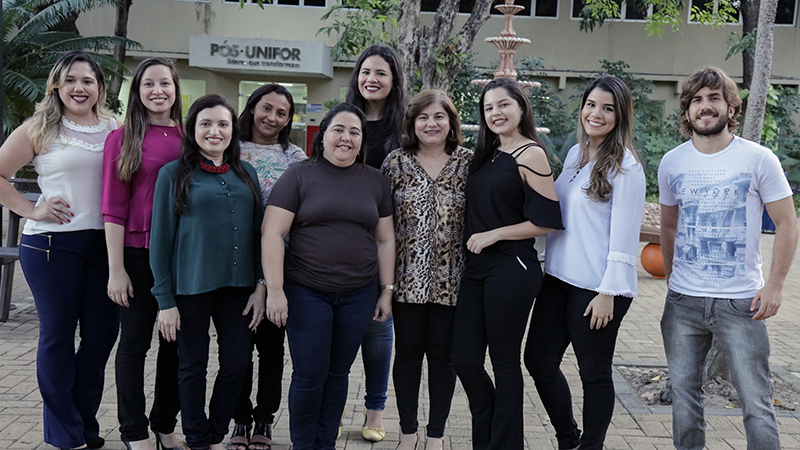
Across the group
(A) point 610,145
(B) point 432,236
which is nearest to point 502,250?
(B) point 432,236

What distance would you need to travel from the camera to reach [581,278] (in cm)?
329

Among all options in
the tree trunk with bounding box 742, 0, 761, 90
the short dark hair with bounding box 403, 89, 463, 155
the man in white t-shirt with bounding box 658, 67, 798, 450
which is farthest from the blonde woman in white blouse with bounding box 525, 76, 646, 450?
the tree trunk with bounding box 742, 0, 761, 90

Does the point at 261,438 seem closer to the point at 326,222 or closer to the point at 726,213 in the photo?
the point at 326,222

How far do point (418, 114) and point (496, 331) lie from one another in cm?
117

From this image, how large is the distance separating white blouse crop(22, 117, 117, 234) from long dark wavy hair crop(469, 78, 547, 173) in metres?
1.92

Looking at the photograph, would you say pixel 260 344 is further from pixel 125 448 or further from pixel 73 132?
pixel 73 132

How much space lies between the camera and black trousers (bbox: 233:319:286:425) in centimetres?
379

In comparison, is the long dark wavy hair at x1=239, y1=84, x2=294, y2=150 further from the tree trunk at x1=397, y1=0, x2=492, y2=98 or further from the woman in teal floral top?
the tree trunk at x1=397, y1=0, x2=492, y2=98

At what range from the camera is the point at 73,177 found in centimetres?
346

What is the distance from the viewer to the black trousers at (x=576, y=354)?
331 centimetres

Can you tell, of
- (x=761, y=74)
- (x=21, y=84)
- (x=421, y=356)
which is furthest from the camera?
(x=21, y=84)

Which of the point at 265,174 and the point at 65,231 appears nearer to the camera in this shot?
the point at 65,231

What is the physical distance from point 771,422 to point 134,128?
3.32 meters

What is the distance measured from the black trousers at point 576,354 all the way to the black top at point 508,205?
0.28 m
